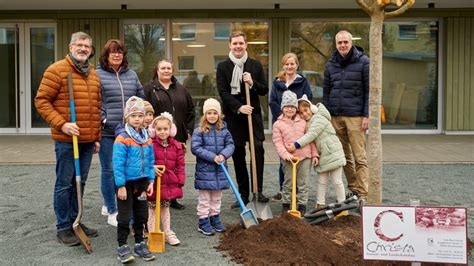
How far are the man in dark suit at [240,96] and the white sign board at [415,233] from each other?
2.12m

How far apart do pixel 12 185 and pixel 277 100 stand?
3.92 metres

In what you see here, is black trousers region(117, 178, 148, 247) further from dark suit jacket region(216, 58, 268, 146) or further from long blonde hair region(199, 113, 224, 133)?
dark suit jacket region(216, 58, 268, 146)

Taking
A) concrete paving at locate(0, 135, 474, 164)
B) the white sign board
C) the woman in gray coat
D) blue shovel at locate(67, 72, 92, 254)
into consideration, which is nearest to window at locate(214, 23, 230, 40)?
concrete paving at locate(0, 135, 474, 164)

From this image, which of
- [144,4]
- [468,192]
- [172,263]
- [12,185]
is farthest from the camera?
[144,4]

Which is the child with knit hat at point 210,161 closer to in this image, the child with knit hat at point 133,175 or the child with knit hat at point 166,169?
the child with knit hat at point 166,169

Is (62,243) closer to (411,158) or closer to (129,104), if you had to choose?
(129,104)

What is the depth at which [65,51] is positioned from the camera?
13.6m

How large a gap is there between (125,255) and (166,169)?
91 centimetres

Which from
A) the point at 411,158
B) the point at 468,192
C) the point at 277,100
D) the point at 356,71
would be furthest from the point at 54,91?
the point at 411,158

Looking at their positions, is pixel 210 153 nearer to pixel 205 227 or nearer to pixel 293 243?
pixel 205 227

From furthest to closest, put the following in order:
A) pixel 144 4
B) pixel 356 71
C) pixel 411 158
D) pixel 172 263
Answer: pixel 144 4
pixel 411 158
pixel 356 71
pixel 172 263

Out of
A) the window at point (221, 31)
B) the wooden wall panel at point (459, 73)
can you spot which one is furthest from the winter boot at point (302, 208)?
the wooden wall panel at point (459, 73)

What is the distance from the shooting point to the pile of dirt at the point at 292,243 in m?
4.25

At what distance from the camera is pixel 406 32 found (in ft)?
45.7
